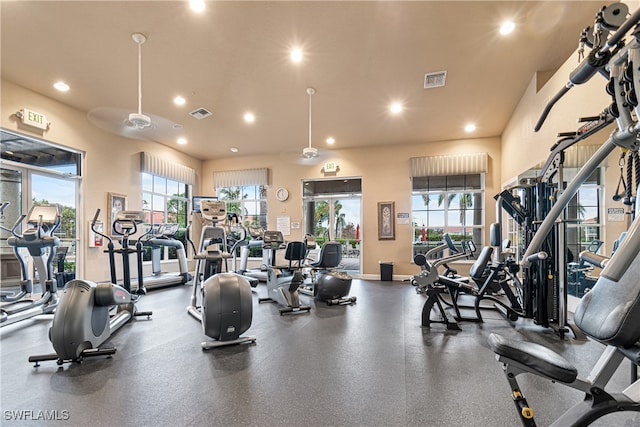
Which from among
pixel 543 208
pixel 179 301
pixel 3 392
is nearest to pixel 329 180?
pixel 179 301

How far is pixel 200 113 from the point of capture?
5.97 metres

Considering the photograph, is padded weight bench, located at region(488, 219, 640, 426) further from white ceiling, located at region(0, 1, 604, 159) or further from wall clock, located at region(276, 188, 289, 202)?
wall clock, located at region(276, 188, 289, 202)

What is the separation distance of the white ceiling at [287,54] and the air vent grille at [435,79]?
9 cm

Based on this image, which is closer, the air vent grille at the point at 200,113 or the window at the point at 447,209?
the air vent grille at the point at 200,113

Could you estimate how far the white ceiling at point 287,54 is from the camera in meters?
3.38

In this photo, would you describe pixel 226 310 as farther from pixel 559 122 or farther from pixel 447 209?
pixel 447 209

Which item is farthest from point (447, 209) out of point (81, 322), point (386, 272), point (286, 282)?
point (81, 322)

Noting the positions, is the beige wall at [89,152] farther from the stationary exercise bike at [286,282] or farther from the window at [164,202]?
the stationary exercise bike at [286,282]

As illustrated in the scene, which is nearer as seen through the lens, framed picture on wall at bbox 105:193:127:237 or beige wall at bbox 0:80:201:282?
beige wall at bbox 0:80:201:282

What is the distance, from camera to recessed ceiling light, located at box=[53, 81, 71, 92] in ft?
15.3

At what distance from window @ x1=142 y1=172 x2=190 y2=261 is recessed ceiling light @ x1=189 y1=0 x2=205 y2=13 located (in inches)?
190

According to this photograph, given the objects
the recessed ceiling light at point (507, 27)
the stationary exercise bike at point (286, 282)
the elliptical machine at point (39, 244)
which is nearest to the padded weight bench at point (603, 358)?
the stationary exercise bike at point (286, 282)

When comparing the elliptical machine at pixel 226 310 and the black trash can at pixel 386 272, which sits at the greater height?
the elliptical machine at pixel 226 310

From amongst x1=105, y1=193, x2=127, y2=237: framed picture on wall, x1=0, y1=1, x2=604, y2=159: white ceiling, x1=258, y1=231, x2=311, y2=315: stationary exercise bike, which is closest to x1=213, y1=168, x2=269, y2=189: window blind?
x1=0, y1=1, x2=604, y2=159: white ceiling
